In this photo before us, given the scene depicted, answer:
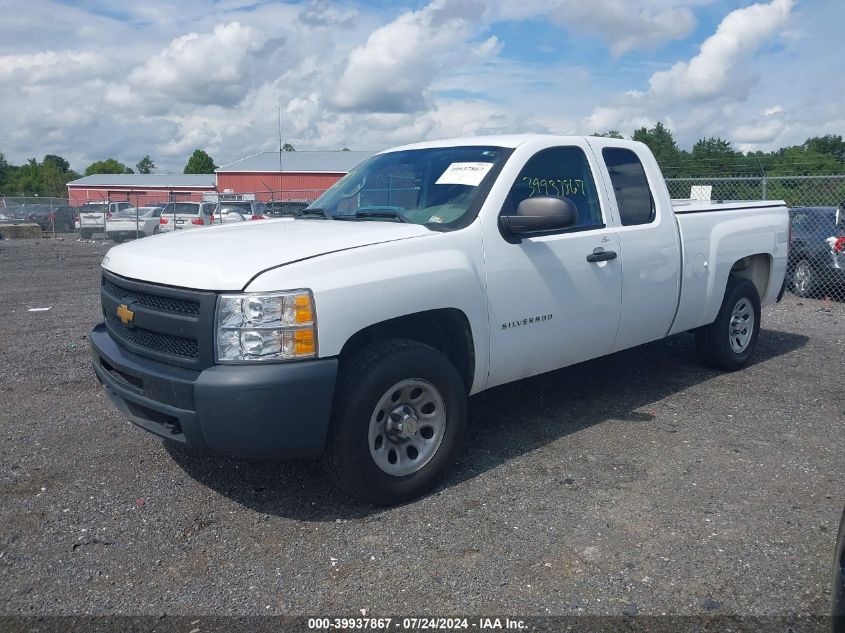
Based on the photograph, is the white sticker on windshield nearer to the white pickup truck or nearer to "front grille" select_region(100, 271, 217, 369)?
the white pickup truck

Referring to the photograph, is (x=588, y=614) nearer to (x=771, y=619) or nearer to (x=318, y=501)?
(x=771, y=619)

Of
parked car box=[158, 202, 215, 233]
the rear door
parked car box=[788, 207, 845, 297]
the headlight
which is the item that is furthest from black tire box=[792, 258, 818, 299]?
parked car box=[158, 202, 215, 233]

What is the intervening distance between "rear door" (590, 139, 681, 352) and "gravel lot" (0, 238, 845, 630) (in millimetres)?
684

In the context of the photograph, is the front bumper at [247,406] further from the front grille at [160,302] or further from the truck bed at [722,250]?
the truck bed at [722,250]

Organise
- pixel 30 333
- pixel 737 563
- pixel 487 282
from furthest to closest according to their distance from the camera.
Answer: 1. pixel 30 333
2. pixel 487 282
3. pixel 737 563

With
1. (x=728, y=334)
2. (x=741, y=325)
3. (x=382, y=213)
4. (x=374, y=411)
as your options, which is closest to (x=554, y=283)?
(x=382, y=213)

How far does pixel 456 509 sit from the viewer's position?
13.1 ft

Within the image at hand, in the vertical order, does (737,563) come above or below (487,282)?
below

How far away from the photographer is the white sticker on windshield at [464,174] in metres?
4.61

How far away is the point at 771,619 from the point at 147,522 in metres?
2.92

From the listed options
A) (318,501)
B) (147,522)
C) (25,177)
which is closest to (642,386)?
(318,501)

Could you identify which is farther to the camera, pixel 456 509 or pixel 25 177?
pixel 25 177

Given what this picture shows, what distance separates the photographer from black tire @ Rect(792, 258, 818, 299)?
1152cm

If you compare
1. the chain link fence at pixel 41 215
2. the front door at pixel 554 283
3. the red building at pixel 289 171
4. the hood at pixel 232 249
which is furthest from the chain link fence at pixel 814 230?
the red building at pixel 289 171
